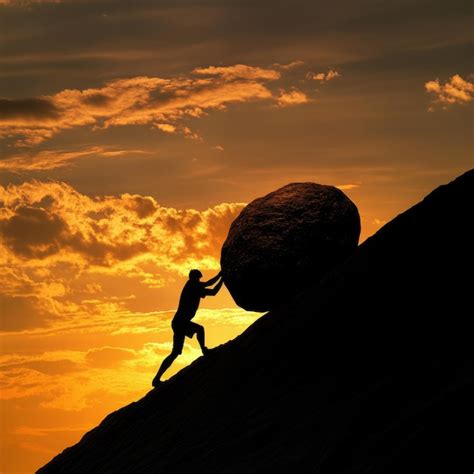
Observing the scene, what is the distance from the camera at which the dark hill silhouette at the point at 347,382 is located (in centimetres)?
1012

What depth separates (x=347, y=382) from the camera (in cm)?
1290

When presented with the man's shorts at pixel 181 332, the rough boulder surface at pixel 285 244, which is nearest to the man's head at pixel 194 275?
the rough boulder surface at pixel 285 244

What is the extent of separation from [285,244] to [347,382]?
455 centimetres

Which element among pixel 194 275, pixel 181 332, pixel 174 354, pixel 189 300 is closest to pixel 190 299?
pixel 189 300

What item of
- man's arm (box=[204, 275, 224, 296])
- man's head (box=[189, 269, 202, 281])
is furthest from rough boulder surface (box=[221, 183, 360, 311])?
man's head (box=[189, 269, 202, 281])

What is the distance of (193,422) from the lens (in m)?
15.2

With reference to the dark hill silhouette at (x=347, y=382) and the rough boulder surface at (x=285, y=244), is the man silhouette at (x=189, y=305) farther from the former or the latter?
the dark hill silhouette at (x=347, y=382)

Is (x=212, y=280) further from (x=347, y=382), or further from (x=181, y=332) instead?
(x=347, y=382)

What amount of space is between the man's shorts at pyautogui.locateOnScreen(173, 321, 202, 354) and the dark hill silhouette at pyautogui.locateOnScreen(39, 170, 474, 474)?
2.29 ft

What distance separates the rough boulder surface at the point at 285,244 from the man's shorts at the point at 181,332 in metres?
1.03

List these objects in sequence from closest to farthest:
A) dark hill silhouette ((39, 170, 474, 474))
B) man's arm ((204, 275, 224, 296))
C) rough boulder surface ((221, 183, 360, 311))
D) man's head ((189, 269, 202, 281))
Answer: dark hill silhouette ((39, 170, 474, 474))
rough boulder surface ((221, 183, 360, 311))
man's head ((189, 269, 202, 281))
man's arm ((204, 275, 224, 296))

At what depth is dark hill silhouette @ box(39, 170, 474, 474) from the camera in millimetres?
10117

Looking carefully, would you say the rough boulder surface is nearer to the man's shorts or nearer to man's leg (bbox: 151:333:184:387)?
the man's shorts

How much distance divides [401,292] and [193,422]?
13.7 feet
